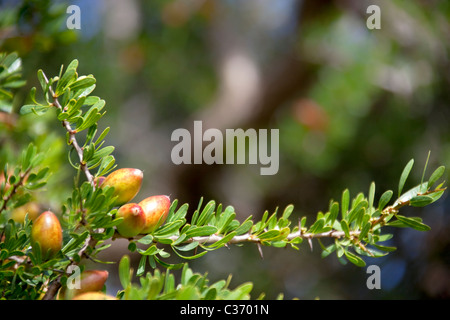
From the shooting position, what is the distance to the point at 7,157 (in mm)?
657

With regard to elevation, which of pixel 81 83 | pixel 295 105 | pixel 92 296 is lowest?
pixel 92 296

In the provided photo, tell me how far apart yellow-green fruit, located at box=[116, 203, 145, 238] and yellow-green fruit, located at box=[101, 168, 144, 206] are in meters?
0.02

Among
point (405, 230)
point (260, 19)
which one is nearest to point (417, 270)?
point (405, 230)

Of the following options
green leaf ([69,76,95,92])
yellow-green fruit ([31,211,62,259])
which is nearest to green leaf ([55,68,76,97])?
green leaf ([69,76,95,92])

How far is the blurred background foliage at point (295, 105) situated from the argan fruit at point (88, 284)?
942 millimetres

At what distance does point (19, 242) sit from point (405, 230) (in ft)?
4.61

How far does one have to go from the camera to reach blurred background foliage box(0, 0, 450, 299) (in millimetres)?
1553

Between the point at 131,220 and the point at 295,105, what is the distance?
1863mm

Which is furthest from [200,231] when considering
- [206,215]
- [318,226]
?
[318,226]

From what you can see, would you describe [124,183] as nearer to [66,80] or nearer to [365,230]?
[66,80]

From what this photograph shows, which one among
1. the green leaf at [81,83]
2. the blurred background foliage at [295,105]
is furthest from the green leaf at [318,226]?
the blurred background foliage at [295,105]

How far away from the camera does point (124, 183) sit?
0.42 metres

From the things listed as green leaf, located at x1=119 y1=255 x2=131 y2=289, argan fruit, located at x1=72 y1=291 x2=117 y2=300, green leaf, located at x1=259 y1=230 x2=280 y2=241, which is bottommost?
argan fruit, located at x1=72 y1=291 x2=117 y2=300

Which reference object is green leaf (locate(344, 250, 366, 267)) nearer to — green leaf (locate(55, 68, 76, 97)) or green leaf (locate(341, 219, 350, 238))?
green leaf (locate(341, 219, 350, 238))
